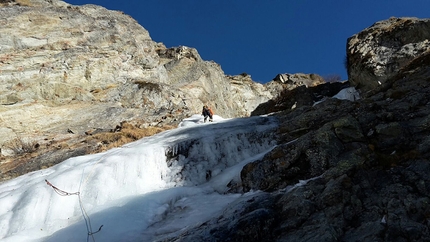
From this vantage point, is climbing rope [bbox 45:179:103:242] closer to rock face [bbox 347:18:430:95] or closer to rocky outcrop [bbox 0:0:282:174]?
rocky outcrop [bbox 0:0:282:174]

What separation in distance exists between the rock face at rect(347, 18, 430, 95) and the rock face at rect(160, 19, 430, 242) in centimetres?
961

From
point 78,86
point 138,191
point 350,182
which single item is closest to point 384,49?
point 350,182

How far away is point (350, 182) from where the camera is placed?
6.34m

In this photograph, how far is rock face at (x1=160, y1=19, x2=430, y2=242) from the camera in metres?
5.28

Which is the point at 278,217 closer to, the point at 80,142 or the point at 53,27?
the point at 80,142

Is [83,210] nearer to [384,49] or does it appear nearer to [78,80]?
[78,80]

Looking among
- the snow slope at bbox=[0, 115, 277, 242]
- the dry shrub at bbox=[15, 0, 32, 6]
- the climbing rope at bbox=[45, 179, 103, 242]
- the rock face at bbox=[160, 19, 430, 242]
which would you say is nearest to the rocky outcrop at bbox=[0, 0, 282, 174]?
the dry shrub at bbox=[15, 0, 32, 6]

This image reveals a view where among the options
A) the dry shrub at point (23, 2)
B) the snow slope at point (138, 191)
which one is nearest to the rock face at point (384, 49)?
the snow slope at point (138, 191)

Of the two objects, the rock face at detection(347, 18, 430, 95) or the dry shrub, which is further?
the dry shrub

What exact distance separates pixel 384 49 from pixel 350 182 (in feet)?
56.3

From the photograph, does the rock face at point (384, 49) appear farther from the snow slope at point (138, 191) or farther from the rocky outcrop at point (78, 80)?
the rocky outcrop at point (78, 80)

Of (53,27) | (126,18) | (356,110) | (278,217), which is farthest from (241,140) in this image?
(126,18)

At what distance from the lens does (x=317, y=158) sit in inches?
307

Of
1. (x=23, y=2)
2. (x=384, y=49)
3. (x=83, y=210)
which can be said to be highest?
(x=23, y=2)
